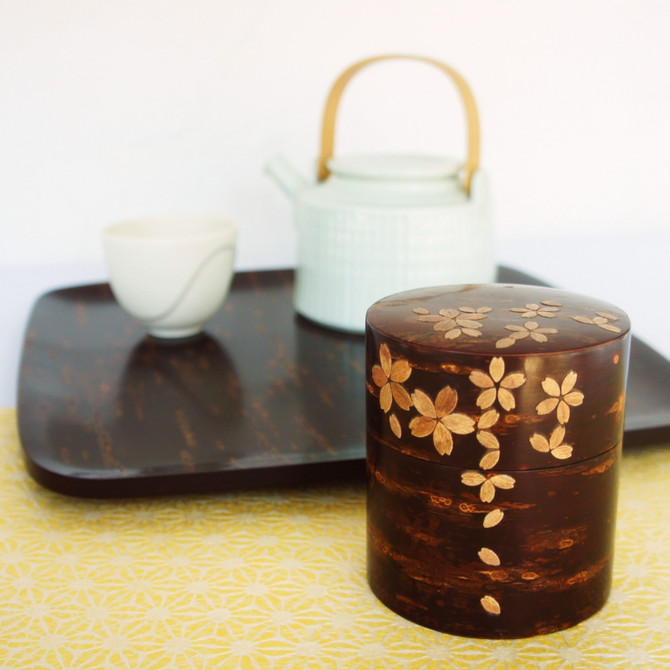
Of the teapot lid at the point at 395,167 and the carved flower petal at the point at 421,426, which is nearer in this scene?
the carved flower petal at the point at 421,426

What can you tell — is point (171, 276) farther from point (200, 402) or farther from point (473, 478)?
point (473, 478)

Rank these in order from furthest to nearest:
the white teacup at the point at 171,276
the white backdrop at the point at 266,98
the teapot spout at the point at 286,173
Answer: the white backdrop at the point at 266,98 < the teapot spout at the point at 286,173 < the white teacup at the point at 171,276

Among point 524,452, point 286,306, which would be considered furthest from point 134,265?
point 524,452

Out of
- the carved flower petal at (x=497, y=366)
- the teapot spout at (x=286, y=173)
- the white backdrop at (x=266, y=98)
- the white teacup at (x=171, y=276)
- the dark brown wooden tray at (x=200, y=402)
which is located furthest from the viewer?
the white backdrop at (x=266, y=98)

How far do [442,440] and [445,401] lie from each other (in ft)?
0.06

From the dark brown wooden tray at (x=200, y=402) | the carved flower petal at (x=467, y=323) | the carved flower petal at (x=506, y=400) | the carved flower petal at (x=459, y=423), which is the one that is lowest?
the dark brown wooden tray at (x=200, y=402)

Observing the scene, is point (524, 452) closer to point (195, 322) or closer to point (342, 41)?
point (195, 322)

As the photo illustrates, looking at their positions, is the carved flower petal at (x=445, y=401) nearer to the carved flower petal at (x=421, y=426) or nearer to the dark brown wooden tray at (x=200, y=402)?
the carved flower petal at (x=421, y=426)

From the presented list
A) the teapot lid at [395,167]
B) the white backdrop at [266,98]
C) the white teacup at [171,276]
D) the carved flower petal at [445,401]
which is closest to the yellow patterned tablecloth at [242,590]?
the carved flower petal at [445,401]

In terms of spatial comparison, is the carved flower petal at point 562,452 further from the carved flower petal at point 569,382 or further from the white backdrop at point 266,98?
the white backdrop at point 266,98

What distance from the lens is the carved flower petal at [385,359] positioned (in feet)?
1.43

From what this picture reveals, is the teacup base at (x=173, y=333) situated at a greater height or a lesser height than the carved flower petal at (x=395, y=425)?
lesser

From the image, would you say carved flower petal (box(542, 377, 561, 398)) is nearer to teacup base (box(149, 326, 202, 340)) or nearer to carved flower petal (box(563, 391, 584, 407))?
carved flower petal (box(563, 391, 584, 407))

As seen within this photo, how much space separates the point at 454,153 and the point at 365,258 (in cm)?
50
